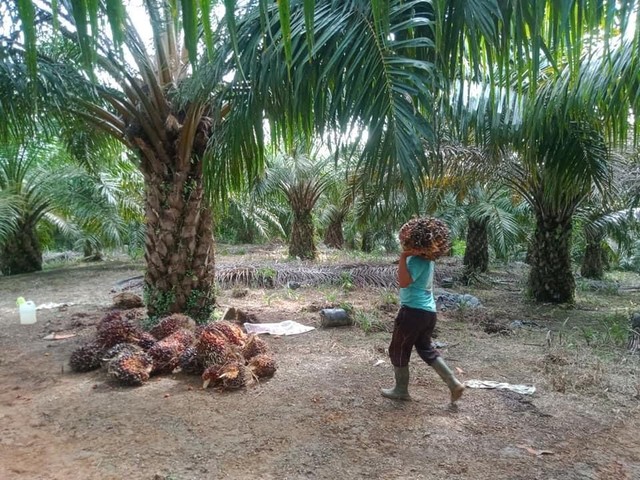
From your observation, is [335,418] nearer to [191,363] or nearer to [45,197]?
[191,363]

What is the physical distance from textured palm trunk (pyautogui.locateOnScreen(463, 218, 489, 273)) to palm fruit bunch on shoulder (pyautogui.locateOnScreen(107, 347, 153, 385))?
778cm

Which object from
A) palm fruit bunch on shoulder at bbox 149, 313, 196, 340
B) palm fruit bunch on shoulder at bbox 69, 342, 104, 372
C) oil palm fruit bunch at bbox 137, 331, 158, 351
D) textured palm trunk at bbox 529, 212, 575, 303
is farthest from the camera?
textured palm trunk at bbox 529, 212, 575, 303

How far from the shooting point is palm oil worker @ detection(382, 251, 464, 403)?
3309 mm

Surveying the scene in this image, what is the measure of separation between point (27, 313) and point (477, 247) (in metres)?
8.14

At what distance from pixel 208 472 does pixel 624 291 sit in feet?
30.7

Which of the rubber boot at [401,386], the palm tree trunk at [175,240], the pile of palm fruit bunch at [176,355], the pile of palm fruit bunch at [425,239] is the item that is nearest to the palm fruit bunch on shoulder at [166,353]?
the pile of palm fruit bunch at [176,355]

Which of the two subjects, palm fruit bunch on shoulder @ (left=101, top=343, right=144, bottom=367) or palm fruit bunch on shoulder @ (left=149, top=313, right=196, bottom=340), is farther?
palm fruit bunch on shoulder @ (left=149, top=313, right=196, bottom=340)

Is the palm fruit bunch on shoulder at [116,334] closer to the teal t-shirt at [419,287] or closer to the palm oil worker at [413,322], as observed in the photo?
the palm oil worker at [413,322]

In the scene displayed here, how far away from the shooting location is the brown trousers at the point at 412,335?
3.31 metres

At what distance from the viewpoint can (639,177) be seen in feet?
25.3

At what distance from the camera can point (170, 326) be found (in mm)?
4430

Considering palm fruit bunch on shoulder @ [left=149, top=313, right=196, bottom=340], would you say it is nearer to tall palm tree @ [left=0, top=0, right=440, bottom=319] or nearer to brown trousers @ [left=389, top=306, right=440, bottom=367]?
tall palm tree @ [left=0, top=0, right=440, bottom=319]

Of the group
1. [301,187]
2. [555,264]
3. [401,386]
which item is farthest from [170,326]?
[301,187]

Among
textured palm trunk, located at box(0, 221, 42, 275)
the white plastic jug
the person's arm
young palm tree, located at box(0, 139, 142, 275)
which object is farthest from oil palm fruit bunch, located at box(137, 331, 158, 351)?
textured palm trunk, located at box(0, 221, 42, 275)
